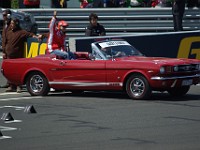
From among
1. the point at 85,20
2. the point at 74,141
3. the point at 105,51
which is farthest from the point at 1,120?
the point at 85,20

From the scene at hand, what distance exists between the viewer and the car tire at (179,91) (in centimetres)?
1662

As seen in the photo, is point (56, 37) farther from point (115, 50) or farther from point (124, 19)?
point (124, 19)

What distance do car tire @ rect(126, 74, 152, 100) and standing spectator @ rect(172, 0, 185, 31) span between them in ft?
36.6

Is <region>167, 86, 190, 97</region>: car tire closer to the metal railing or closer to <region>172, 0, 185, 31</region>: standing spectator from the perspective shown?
<region>172, 0, 185, 31</region>: standing spectator

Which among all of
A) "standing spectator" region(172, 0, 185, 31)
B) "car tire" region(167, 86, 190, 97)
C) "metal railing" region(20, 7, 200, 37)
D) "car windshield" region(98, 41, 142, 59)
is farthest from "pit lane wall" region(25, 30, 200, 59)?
"metal railing" region(20, 7, 200, 37)

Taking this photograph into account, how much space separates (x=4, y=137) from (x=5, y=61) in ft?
21.0

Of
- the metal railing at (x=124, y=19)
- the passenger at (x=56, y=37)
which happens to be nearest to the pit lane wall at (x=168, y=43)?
the passenger at (x=56, y=37)

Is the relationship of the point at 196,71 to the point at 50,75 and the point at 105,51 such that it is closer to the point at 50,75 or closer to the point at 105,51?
the point at 105,51

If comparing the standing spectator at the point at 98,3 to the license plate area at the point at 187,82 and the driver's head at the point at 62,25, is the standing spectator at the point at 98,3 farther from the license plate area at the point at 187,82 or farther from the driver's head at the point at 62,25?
the license plate area at the point at 187,82

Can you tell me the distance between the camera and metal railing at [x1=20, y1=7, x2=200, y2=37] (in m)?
28.4

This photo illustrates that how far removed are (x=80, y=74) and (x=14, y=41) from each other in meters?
2.90

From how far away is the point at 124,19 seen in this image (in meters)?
29.8

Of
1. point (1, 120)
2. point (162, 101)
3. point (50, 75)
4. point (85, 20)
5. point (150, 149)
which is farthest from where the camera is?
point (85, 20)

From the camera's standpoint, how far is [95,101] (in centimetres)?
1627
